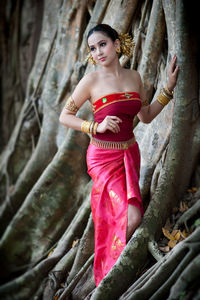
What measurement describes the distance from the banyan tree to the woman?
14 cm

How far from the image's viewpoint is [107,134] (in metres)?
2.35

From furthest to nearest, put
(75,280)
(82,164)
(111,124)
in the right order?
(82,164) < (75,280) < (111,124)

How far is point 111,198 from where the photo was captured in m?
2.30

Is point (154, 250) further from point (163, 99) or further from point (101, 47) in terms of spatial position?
point (101, 47)

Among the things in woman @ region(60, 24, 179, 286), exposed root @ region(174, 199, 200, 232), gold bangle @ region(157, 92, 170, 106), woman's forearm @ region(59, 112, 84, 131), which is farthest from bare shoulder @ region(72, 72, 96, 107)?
exposed root @ region(174, 199, 200, 232)

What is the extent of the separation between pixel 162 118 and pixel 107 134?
64 cm

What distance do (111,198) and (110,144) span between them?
13.9 inches

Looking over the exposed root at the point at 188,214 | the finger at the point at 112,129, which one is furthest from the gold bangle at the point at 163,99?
the exposed root at the point at 188,214

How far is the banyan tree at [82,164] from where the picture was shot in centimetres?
226

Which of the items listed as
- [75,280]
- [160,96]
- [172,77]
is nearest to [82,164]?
[75,280]

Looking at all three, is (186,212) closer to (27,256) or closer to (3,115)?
(27,256)

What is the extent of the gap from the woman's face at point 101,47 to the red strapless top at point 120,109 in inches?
9.6

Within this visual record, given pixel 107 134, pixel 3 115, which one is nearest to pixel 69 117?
pixel 107 134

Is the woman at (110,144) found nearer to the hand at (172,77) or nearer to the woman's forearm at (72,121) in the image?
the woman's forearm at (72,121)
